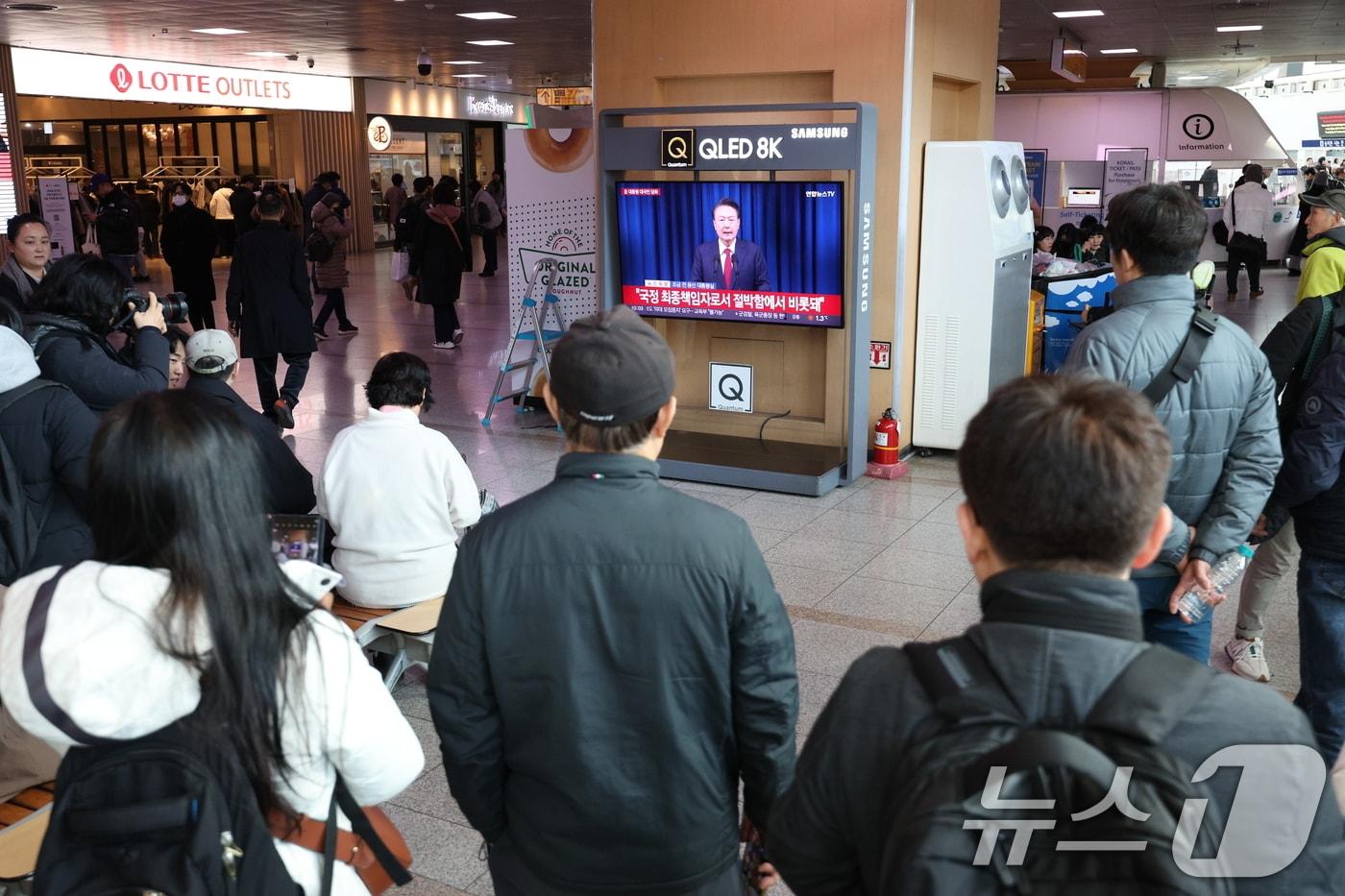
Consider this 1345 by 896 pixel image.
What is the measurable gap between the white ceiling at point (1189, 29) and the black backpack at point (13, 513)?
42.1 feet

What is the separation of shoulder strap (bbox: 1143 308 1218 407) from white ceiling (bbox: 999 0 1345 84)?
12032 millimetres

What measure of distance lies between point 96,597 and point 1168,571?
237cm

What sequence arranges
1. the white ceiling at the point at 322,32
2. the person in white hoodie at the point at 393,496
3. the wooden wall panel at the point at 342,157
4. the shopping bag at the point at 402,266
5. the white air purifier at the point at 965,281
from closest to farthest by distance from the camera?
the person in white hoodie at the point at 393,496
the white air purifier at the point at 965,281
the white ceiling at the point at 322,32
the shopping bag at the point at 402,266
the wooden wall panel at the point at 342,157

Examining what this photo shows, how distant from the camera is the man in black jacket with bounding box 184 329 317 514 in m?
3.62

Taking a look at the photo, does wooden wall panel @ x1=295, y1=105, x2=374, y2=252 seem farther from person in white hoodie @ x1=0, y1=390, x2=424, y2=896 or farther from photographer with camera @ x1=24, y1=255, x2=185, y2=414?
person in white hoodie @ x1=0, y1=390, x2=424, y2=896

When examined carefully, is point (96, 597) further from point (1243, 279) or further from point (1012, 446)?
point (1243, 279)

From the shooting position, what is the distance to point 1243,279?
18.8 metres

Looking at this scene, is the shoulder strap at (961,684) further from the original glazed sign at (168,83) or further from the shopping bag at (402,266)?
the original glazed sign at (168,83)

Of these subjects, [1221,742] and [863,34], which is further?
[863,34]

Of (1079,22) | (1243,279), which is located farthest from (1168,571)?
(1243,279)

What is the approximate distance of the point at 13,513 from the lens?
10.2ft

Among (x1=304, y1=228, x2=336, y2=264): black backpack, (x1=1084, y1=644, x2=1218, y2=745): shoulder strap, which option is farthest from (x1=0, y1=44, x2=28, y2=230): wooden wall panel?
(x1=1084, y1=644, x2=1218, y2=745): shoulder strap

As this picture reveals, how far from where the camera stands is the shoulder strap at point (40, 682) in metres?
1.38

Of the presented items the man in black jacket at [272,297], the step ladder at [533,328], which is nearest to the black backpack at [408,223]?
the step ladder at [533,328]
